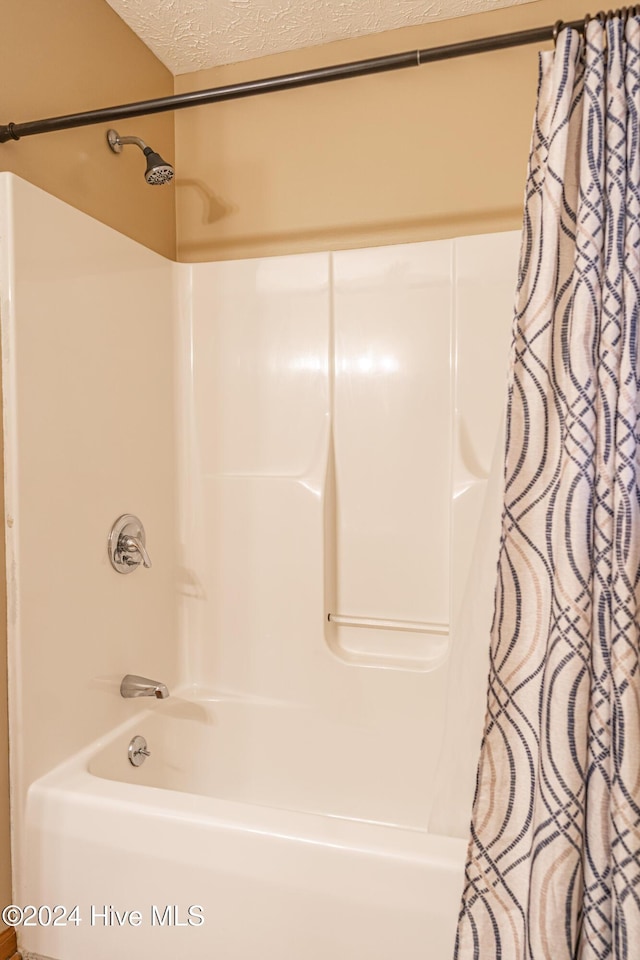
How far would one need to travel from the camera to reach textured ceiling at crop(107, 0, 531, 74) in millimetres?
1857

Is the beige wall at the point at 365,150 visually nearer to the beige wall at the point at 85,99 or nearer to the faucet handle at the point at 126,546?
the beige wall at the point at 85,99

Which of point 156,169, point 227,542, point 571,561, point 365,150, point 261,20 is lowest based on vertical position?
point 227,542

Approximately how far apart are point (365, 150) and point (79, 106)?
2.66 ft

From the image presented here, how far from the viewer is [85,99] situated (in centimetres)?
176

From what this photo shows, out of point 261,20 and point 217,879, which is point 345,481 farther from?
point 261,20

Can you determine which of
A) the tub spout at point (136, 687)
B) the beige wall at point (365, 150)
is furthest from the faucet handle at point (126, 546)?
the beige wall at point (365, 150)

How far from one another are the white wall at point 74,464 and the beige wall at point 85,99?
165 mm

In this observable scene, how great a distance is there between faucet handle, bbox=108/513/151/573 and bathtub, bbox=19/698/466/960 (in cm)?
44

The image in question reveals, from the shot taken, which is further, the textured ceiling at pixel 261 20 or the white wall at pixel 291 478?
the textured ceiling at pixel 261 20

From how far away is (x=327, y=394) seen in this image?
6.37 feet

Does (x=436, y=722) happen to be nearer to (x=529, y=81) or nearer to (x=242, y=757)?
(x=242, y=757)

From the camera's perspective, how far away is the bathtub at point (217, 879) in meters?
1.09

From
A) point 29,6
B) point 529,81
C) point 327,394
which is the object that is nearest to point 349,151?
point 529,81

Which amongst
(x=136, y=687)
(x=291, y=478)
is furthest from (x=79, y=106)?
(x=136, y=687)
